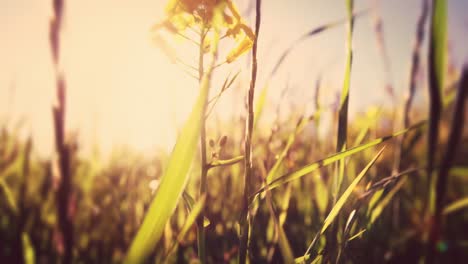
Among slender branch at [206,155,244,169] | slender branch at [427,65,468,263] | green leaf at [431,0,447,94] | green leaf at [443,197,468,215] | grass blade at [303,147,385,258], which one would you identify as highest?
green leaf at [431,0,447,94]

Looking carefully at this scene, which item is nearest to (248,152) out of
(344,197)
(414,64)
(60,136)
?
(344,197)

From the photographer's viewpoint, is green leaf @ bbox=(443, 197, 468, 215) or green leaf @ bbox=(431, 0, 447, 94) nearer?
green leaf @ bbox=(431, 0, 447, 94)

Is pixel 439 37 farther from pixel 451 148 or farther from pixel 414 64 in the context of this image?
pixel 414 64

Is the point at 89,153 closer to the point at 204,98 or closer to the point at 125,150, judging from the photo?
the point at 125,150

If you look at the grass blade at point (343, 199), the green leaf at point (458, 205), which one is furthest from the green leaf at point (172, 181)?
the green leaf at point (458, 205)

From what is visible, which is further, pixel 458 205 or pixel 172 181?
pixel 458 205

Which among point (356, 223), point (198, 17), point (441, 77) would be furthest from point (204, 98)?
point (356, 223)

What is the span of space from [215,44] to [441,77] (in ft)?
1.19

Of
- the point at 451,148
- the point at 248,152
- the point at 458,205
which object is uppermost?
the point at 451,148

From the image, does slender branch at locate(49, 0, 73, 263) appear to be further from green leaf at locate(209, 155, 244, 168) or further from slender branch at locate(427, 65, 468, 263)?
slender branch at locate(427, 65, 468, 263)

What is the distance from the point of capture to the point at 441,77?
50 centimetres

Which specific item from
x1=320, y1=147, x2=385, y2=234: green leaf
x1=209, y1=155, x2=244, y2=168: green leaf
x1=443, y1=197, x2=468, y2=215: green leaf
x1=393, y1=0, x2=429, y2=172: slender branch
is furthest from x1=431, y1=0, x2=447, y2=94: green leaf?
x1=393, y1=0, x2=429, y2=172: slender branch

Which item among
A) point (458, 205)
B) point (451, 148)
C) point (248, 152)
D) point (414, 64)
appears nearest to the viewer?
point (451, 148)

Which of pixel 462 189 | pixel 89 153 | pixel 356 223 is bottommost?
pixel 462 189
